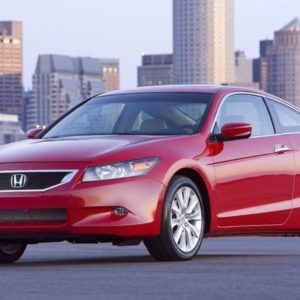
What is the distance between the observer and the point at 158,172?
1175cm

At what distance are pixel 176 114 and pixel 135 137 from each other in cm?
60

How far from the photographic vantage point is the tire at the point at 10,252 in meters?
12.4

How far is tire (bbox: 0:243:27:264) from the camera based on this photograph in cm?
1244

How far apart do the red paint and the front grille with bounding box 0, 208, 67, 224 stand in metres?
0.04

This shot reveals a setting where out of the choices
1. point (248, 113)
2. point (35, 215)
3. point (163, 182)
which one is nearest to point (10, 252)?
point (35, 215)

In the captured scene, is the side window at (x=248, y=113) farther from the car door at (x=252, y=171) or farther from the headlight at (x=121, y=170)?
the headlight at (x=121, y=170)

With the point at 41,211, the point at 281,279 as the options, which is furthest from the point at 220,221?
the point at 281,279

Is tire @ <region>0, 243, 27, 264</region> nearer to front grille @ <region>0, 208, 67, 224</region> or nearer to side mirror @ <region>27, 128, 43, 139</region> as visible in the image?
front grille @ <region>0, 208, 67, 224</region>

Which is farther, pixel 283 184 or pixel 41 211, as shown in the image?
pixel 283 184

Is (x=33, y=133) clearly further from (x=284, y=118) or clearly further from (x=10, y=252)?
(x=284, y=118)

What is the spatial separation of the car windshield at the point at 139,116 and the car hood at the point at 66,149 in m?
0.36

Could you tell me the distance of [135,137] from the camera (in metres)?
12.2

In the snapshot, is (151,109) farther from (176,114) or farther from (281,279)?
(281,279)

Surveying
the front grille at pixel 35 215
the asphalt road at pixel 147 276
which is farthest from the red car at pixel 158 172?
the asphalt road at pixel 147 276
